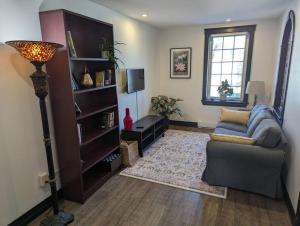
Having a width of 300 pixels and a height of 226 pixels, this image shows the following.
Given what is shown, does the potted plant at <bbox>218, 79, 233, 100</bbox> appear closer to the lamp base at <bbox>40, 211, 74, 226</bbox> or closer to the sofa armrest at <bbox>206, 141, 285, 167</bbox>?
the sofa armrest at <bbox>206, 141, 285, 167</bbox>

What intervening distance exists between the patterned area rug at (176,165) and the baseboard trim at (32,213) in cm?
103

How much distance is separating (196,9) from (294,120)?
220 centimetres

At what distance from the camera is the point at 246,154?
230 centimetres

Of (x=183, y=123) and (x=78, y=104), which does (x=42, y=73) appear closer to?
(x=78, y=104)

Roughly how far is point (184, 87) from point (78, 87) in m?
3.21

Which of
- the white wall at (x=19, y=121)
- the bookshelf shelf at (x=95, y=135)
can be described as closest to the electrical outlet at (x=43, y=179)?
the white wall at (x=19, y=121)

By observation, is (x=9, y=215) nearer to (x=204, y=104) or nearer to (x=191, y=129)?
(x=191, y=129)

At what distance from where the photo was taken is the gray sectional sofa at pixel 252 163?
223 centimetres

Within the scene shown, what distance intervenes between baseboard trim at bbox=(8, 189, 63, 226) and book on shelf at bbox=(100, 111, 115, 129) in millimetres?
1084

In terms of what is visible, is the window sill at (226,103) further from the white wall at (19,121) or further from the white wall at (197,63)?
the white wall at (19,121)

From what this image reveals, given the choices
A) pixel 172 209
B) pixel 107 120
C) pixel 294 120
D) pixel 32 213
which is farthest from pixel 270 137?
pixel 32 213

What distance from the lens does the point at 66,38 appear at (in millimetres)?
1956

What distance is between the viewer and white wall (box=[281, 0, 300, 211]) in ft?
6.72

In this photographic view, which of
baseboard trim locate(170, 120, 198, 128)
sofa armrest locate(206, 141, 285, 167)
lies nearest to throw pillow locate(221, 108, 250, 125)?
baseboard trim locate(170, 120, 198, 128)
